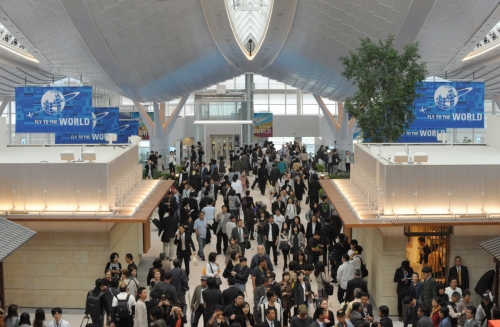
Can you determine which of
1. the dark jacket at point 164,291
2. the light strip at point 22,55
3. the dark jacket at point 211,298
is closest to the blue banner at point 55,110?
the light strip at point 22,55

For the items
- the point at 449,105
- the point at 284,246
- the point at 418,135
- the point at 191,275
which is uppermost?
the point at 449,105

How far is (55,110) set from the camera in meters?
26.2

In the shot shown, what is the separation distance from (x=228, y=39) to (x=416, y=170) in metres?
20.0

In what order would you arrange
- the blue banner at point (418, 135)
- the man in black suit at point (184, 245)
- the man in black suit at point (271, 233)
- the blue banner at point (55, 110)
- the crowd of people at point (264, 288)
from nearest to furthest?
the crowd of people at point (264, 288), the man in black suit at point (184, 245), the man in black suit at point (271, 233), the blue banner at point (418, 135), the blue banner at point (55, 110)

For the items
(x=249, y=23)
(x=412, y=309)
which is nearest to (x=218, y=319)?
(x=412, y=309)

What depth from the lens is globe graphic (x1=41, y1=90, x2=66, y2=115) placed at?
2605cm

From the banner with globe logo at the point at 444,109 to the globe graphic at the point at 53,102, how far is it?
1032cm

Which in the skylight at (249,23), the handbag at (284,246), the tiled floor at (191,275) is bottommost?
the tiled floor at (191,275)

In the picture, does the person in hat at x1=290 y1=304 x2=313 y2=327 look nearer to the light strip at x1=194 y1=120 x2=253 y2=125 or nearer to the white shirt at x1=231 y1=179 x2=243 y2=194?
the white shirt at x1=231 y1=179 x2=243 y2=194

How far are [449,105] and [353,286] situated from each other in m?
12.5

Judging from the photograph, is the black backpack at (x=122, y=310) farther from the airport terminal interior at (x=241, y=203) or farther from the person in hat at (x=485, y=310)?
the person in hat at (x=485, y=310)

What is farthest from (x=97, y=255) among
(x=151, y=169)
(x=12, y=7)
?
(x=151, y=169)

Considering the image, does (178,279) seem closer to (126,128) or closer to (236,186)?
(236,186)

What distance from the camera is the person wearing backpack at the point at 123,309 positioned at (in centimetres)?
1243
